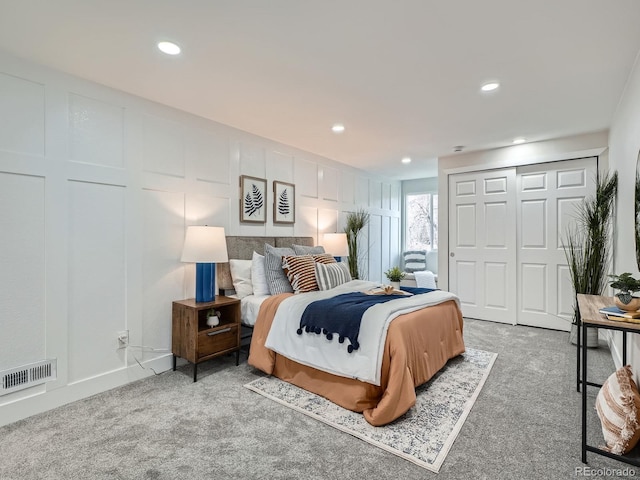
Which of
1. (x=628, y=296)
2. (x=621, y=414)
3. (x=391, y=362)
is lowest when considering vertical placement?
(x=621, y=414)

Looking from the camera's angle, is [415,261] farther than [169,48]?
Yes

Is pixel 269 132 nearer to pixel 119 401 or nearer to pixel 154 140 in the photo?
pixel 154 140

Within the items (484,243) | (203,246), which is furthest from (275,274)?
(484,243)

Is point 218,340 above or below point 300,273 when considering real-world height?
below

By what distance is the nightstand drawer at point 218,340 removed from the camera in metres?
2.84

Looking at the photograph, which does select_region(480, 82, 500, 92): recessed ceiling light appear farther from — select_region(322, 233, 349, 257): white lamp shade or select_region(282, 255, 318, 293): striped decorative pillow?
select_region(322, 233, 349, 257): white lamp shade

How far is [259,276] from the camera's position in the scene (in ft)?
11.2

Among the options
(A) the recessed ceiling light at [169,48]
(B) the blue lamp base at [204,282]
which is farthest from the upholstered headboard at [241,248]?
(A) the recessed ceiling light at [169,48]

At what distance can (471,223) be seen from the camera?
4.88 meters

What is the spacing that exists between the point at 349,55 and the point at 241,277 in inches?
88.5

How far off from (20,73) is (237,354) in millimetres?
2684

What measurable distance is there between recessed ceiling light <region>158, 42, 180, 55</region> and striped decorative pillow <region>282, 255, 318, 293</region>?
2.00 meters

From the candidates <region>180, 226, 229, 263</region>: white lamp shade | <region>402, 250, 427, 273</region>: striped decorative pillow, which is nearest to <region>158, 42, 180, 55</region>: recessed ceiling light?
<region>180, 226, 229, 263</region>: white lamp shade

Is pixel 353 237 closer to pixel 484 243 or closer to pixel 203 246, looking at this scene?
pixel 484 243
